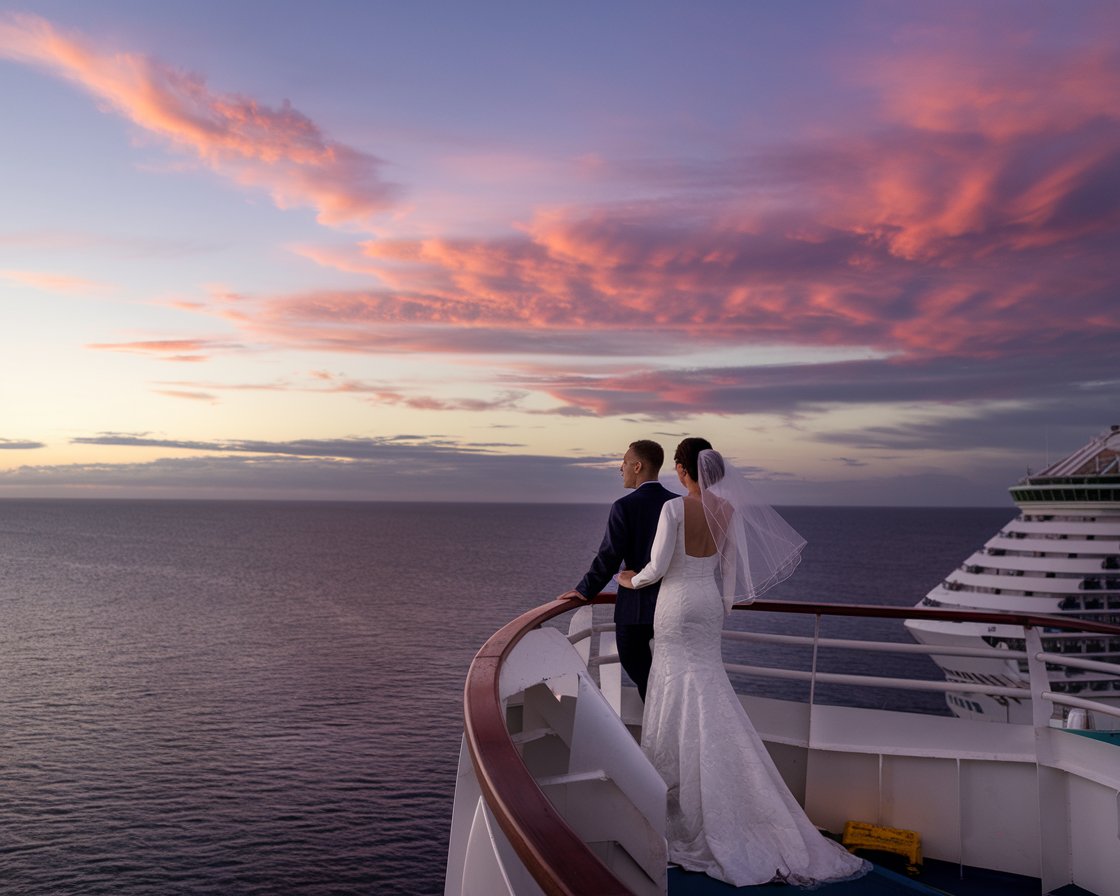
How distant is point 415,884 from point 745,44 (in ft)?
63.4

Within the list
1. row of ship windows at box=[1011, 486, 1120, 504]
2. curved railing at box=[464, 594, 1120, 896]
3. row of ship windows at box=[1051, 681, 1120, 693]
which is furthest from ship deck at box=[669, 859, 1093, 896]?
row of ship windows at box=[1011, 486, 1120, 504]

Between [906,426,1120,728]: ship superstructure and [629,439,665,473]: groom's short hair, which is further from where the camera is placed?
[906,426,1120,728]: ship superstructure

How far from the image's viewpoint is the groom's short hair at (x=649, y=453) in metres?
4.83

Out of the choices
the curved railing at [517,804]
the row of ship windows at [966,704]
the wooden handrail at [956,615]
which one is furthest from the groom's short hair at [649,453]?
the row of ship windows at [966,704]

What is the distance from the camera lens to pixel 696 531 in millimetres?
4414

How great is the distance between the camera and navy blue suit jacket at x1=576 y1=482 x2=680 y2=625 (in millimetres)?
4730

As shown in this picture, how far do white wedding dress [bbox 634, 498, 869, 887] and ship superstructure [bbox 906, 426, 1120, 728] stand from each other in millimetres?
33697

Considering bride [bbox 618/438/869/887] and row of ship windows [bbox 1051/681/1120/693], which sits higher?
bride [bbox 618/438/869/887]

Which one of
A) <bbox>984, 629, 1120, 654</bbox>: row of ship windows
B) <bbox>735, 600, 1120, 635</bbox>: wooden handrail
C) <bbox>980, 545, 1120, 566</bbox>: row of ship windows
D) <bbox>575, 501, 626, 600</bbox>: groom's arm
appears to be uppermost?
<bbox>980, 545, 1120, 566</bbox>: row of ship windows

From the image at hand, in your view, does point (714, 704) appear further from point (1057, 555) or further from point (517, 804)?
point (1057, 555)

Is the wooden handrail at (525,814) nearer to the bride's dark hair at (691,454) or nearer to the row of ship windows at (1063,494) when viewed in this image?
the bride's dark hair at (691,454)

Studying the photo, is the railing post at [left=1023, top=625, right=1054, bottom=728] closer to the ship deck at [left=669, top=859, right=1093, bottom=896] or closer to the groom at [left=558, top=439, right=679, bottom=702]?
the ship deck at [left=669, top=859, right=1093, bottom=896]

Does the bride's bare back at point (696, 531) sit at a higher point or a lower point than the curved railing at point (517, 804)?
higher

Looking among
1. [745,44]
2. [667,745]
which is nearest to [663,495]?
[667,745]
